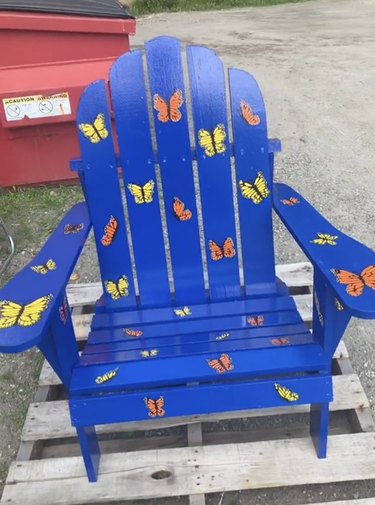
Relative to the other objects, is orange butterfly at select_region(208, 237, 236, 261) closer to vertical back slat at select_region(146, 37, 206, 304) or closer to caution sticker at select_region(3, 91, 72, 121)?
vertical back slat at select_region(146, 37, 206, 304)

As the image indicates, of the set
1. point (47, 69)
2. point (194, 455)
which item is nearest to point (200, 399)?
point (194, 455)

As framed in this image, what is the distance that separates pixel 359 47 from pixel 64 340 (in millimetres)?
6740

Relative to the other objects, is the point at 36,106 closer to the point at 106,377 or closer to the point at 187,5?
the point at 106,377

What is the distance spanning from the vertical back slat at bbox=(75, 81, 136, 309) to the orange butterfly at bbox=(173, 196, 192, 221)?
0.62 ft

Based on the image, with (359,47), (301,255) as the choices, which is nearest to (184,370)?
(301,255)

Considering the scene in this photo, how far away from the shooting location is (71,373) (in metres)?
1.64

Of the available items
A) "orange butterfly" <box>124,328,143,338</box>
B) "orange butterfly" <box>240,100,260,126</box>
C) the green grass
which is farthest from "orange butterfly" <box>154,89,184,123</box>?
the green grass

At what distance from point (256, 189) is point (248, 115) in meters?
0.26

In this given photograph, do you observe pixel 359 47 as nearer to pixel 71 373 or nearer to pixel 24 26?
pixel 24 26

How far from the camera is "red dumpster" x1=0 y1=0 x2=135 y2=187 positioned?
3.25 meters

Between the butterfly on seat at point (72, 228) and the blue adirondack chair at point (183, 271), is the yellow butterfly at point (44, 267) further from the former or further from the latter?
the butterfly on seat at point (72, 228)

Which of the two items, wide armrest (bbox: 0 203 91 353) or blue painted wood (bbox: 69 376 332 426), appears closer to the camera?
wide armrest (bbox: 0 203 91 353)

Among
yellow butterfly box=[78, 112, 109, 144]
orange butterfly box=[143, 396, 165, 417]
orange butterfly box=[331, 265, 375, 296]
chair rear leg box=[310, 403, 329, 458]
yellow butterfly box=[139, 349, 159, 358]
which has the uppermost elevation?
yellow butterfly box=[78, 112, 109, 144]

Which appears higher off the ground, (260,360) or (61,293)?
(61,293)
